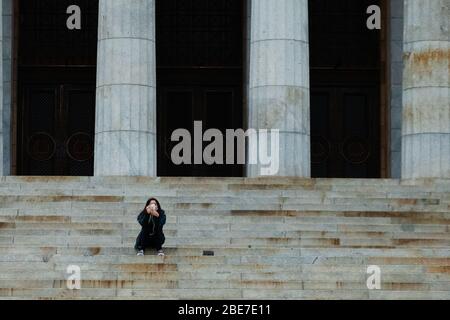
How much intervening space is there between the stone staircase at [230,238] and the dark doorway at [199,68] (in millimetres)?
11660

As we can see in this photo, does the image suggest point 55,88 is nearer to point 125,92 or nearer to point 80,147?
point 80,147

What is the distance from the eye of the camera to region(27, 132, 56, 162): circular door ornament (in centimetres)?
6562

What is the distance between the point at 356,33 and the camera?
66562mm

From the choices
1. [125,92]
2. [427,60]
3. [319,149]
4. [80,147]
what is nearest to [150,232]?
[125,92]

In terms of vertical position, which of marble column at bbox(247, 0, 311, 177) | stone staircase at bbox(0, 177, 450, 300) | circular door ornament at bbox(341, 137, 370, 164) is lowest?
stone staircase at bbox(0, 177, 450, 300)

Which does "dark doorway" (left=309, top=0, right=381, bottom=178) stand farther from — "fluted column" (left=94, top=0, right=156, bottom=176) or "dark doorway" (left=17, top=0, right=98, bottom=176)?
"fluted column" (left=94, top=0, right=156, bottom=176)

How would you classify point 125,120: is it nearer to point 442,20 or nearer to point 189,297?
point 442,20

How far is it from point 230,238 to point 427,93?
11.4 metres

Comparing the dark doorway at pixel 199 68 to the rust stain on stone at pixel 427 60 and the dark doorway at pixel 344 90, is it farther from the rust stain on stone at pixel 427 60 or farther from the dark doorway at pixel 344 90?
the rust stain on stone at pixel 427 60

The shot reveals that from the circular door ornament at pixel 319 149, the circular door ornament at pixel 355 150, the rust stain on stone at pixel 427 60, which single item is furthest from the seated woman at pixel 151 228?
the circular door ornament at pixel 355 150

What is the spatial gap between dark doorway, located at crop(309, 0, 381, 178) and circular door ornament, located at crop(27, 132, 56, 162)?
10.0 m

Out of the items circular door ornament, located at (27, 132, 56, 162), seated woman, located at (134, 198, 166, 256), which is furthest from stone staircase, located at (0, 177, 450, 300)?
circular door ornament, located at (27, 132, 56, 162)

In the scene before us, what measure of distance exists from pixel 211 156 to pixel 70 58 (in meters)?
6.77
